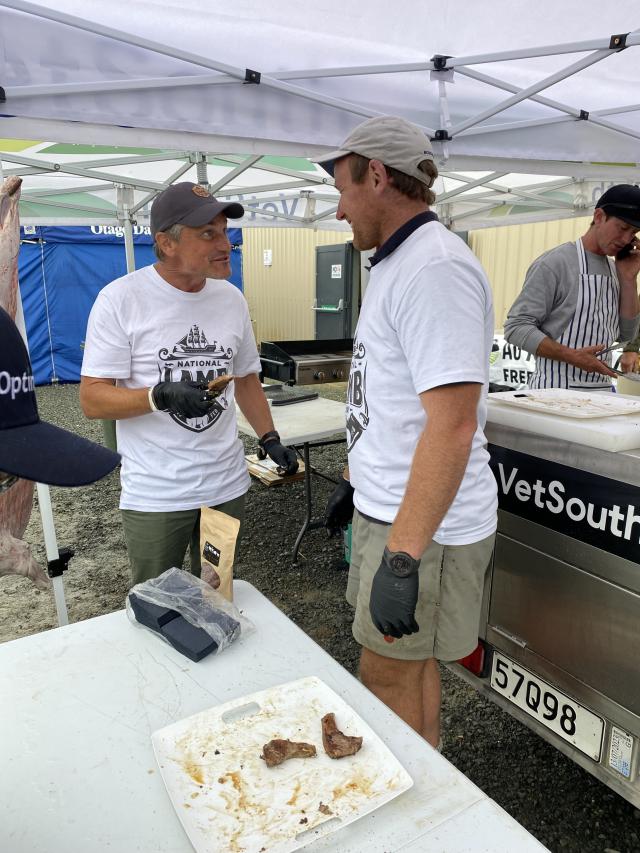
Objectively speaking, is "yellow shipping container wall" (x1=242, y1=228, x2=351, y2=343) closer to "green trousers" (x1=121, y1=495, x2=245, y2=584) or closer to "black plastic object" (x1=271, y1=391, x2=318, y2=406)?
"black plastic object" (x1=271, y1=391, x2=318, y2=406)

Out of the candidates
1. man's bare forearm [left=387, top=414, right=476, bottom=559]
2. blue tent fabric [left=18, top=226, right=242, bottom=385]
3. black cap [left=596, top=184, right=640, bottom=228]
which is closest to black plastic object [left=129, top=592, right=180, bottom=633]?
man's bare forearm [left=387, top=414, right=476, bottom=559]

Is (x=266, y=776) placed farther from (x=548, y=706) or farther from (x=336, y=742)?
(x=548, y=706)

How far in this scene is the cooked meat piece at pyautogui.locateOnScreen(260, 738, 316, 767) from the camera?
Answer: 37.9 inches

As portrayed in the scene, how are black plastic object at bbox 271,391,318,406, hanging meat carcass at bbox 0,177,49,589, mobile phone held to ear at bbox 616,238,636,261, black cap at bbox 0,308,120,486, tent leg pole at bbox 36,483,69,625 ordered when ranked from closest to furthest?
black cap at bbox 0,308,120,486 → hanging meat carcass at bbox 0,177,49,589 → tent leg pole at bbox 36,483,69,625 → mobile phone held to ear at bbox 616,238,636,261 → black plastic object at bbox 271,391,318,406

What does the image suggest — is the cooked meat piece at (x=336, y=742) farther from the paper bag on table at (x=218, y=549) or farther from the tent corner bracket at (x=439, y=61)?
the tent corner bracket at (x=439, y=61)

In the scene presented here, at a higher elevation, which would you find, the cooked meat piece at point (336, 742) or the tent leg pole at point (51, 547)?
the cooked meat piece at point (336, 742)

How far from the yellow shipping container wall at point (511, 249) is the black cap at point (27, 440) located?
27.1 ft

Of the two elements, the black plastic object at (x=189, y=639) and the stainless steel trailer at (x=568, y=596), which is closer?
the black plastic object at (x=189, y=639)

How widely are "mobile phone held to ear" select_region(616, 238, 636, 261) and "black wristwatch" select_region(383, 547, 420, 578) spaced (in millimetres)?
2130

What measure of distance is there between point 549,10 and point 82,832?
305 cm

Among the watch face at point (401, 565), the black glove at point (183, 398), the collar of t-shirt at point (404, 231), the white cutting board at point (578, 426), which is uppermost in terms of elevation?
the collar of t-shirt at point (404, 231)

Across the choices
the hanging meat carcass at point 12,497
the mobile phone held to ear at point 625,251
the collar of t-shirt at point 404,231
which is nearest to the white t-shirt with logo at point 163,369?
the hanging meat carcass at point 12,497

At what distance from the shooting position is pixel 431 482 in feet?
4.27

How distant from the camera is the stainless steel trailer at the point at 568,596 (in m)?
1.46
